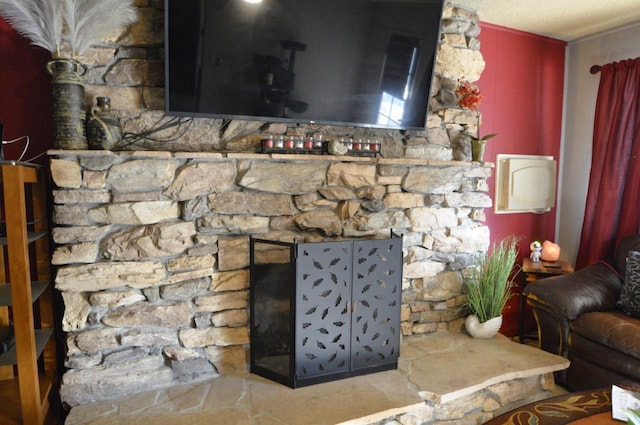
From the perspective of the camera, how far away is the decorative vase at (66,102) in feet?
5.98

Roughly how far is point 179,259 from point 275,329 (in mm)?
609

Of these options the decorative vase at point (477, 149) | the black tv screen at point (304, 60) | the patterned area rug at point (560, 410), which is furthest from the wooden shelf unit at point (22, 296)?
the decorative vase at point (477, 149)

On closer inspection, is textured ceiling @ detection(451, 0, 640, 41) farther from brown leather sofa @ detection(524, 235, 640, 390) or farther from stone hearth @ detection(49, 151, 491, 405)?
brown leather sofa @ detection(524, 235, 640, 390)

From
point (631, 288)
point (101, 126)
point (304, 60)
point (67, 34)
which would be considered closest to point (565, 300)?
point (631, 288)

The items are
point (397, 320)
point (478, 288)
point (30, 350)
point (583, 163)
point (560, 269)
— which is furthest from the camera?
point (583, 163)

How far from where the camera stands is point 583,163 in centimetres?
345

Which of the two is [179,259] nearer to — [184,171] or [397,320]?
[184,171]

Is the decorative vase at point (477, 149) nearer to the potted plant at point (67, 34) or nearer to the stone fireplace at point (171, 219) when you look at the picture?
the stone fireplace at point (171, 219)

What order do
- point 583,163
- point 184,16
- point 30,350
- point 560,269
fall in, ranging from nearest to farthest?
point 30,350, point 184,16, point 560,269, point 583,163

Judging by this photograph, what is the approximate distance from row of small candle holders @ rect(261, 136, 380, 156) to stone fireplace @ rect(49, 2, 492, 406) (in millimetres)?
68

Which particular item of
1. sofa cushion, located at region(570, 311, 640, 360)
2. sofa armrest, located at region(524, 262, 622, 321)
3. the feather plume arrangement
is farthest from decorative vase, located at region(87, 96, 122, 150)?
sofa cushion, located at region(570, 311, 640, 360)

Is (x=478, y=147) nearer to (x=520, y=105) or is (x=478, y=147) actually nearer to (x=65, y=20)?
(x=520, y=105)

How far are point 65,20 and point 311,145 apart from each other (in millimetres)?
1253

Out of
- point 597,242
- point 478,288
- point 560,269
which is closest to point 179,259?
point 478,288
